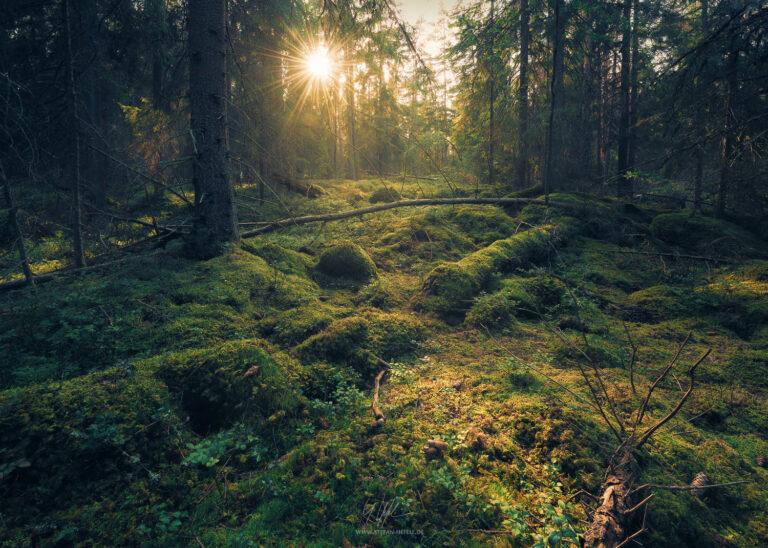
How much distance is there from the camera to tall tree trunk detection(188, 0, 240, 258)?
192 inches

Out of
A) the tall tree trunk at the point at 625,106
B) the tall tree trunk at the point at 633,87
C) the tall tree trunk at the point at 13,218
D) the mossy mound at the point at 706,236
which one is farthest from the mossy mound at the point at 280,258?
the tall tree trunk at the point at 633,87

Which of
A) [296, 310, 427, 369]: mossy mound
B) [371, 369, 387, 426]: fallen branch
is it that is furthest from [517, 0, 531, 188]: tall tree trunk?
[371, 369, 387, 426]: fallen branch

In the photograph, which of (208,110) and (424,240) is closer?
(208,110)

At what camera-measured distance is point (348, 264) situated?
608 centimetres

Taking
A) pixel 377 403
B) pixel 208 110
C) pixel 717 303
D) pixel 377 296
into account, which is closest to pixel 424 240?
pixel 377 296

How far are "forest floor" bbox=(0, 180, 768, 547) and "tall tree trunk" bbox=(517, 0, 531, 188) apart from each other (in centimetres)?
1015

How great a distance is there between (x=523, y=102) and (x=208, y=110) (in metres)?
12.7

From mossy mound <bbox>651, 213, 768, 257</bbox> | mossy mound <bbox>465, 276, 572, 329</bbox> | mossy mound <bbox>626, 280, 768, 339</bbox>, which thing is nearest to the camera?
mossy mound <bbox>626, 280, 768, 339</bbox>

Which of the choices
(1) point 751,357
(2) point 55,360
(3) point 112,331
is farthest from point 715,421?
(2) point 55,360

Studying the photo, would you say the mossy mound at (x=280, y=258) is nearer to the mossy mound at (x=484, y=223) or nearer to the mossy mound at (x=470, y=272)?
the mossy mound at (x=470, y=272)

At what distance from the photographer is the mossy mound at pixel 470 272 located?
4.99m

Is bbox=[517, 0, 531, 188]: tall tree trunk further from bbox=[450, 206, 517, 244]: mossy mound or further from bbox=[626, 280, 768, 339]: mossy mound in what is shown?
bbox=[626, 280, 768, 339]: mossy mound

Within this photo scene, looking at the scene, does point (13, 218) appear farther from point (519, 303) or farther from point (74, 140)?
point (519, 303)

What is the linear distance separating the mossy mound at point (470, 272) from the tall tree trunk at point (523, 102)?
8362 millimetres
